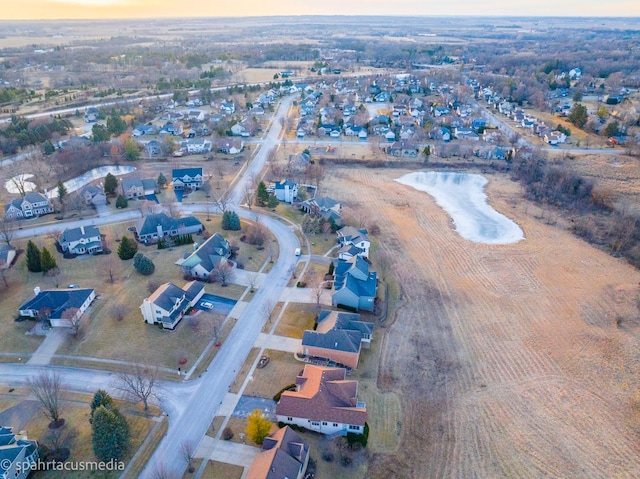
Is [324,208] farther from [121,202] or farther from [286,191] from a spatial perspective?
[121,202]

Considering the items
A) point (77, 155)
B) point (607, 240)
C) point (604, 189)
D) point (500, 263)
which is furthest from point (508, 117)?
point (77, 155)

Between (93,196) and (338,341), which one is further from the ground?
(338,341)

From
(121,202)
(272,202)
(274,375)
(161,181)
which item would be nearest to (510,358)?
(274,375)

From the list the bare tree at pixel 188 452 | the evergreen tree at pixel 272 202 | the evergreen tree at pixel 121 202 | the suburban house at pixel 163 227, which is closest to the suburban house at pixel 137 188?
the evergreen tree at pixel 121 202

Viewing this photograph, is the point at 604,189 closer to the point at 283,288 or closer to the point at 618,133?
the point at 618,133

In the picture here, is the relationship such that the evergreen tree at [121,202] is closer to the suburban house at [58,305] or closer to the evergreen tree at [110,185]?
the evergreen tree at [110,185]
